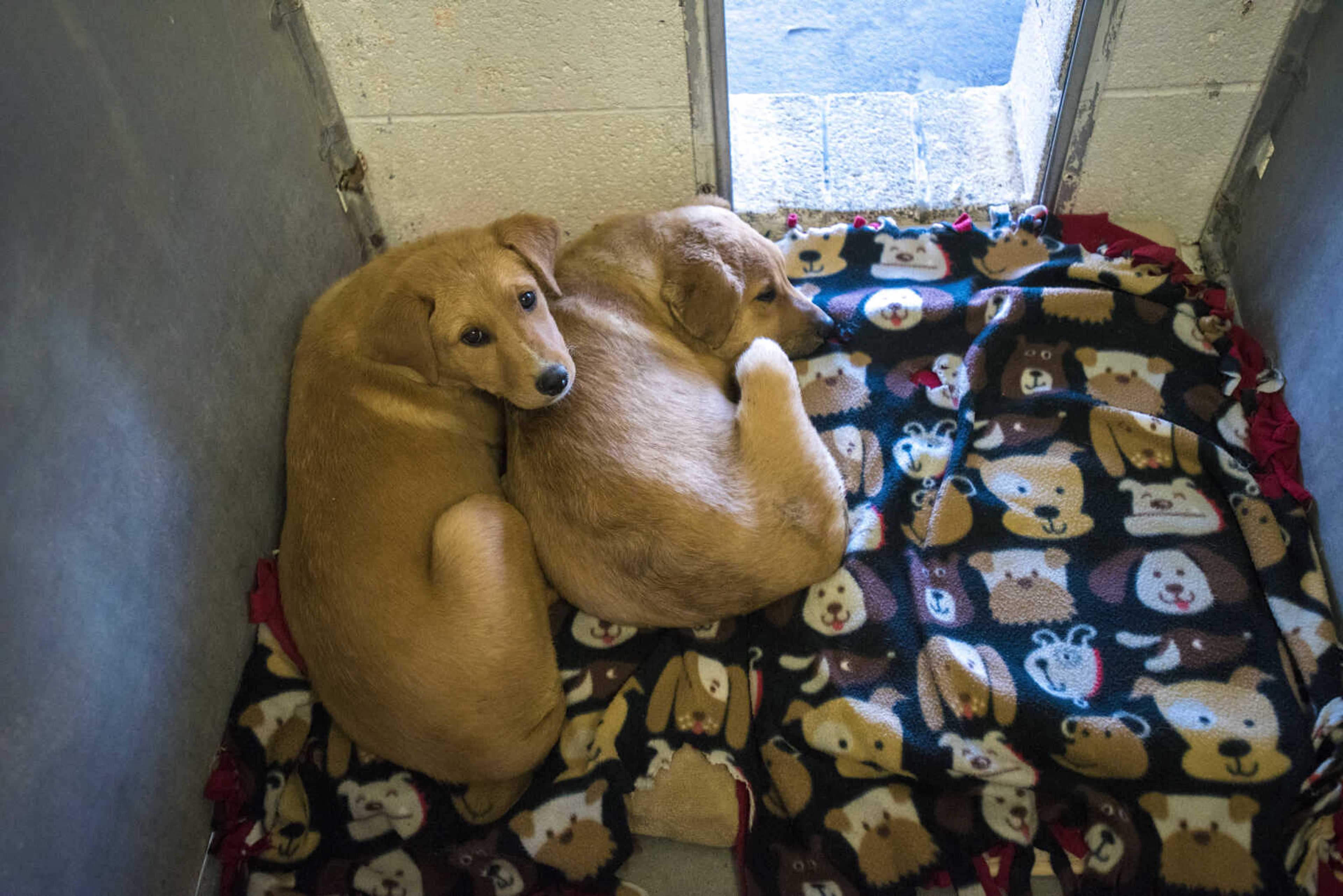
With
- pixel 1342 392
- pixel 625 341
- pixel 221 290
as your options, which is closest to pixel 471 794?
pixel 625 341

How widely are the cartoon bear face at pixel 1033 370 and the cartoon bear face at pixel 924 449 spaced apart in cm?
26

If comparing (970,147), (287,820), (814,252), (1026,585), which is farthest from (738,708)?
(970,147)

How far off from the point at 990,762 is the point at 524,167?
2603mm

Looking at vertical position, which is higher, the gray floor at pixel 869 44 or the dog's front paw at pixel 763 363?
the gray floor at pixel 869 44

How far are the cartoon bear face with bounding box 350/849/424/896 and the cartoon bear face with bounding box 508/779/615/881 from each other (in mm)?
279

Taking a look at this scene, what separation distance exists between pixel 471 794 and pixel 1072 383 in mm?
2283

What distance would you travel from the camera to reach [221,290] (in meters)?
2.58

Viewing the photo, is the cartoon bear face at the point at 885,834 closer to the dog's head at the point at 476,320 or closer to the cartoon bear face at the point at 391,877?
the cartoon bear face at the point at 391,877

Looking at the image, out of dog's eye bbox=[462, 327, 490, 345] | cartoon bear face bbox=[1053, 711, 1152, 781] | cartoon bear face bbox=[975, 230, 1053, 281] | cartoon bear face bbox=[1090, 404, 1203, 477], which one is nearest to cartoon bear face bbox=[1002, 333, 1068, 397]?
cartoon bear face bbox=[1090, 404, 1203, 477]

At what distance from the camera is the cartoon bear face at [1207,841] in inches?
83.7

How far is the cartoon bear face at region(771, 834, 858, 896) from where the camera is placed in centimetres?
228

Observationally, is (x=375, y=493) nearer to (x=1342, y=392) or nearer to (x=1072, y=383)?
(x=1072, y=383)

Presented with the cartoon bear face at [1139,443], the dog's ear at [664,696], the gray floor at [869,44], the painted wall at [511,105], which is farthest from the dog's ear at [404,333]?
the gray floor at [869,44]

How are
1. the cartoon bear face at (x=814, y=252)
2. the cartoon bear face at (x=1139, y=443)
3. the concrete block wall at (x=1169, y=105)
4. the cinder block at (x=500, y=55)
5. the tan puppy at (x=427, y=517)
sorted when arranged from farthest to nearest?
1. the cartoon bear face at (x=814, y=252)
2. the cinder block at (x=500, y=55)
3. the concrete block wall at (x=1169, y=105)
4. the cartoon bear face at (x=1139, y=443)
5. the tan puppy at (x=427, y=517)
